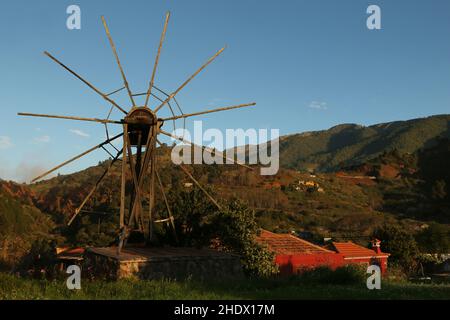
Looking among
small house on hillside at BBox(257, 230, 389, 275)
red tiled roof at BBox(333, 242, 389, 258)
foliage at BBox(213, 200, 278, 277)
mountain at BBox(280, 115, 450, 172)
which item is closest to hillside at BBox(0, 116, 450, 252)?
foliage at BBox(213, 200, 278, 277)

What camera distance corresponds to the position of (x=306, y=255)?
102 feet

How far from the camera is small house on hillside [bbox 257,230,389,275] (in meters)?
30.5

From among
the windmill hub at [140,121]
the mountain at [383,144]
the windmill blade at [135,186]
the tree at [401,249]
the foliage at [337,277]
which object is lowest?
the tree at [401,249]

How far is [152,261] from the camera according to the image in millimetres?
16781

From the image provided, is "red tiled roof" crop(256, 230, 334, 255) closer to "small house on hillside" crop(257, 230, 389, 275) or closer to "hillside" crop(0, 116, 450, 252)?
"small house on hillside" crop(257, 230, 389, 275)

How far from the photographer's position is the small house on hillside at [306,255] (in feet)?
99.9

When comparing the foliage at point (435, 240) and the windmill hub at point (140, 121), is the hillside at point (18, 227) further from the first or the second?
the foliage at point (435, 240)

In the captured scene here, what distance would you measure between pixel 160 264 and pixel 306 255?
16.2 metres

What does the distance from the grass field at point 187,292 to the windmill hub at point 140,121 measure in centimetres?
735

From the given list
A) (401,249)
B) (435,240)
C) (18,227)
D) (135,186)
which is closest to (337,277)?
(135,186)

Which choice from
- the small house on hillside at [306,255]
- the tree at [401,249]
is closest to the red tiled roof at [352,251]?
the small house on hillside at [306,255]

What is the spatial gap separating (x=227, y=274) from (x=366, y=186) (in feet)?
282
